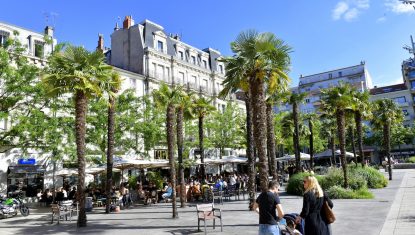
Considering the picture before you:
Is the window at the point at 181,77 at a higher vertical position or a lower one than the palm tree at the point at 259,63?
higher

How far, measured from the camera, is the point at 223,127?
39531 mm

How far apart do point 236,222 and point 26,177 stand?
20.6 meters

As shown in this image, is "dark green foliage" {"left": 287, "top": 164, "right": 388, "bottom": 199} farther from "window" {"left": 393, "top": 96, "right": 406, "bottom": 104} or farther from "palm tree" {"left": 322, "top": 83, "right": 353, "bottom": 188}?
"window" {"left": 393, "top": 96, "right": 406, "bottom": 104}

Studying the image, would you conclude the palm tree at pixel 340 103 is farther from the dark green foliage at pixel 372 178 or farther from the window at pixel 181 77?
the window at pixel 181 77

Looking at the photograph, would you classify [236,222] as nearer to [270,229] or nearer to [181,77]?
[270,229]

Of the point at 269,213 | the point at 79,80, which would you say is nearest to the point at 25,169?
the point at 79,80

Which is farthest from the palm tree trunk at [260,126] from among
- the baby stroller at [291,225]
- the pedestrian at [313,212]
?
the pedestrian at [313,212]

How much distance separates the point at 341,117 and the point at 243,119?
68.4ft

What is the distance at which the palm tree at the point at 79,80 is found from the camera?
13.3 meters

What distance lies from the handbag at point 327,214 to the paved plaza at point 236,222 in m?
3.85

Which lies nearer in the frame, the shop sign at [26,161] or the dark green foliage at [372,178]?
the dark green foliage at [372,178]

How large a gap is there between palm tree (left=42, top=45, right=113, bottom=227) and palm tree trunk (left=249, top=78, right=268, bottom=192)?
627cm

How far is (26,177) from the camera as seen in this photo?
26.6m

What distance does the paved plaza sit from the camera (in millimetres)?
10465
